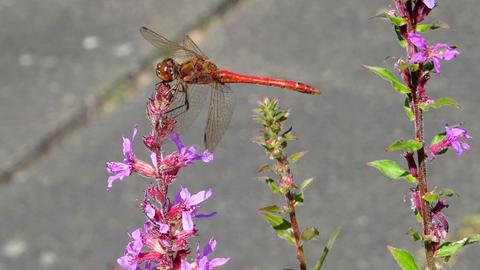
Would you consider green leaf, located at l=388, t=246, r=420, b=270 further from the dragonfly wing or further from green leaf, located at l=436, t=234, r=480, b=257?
the dragonfly wing

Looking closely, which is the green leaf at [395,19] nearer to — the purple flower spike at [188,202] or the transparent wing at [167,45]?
the purple flower spike at [188,202]

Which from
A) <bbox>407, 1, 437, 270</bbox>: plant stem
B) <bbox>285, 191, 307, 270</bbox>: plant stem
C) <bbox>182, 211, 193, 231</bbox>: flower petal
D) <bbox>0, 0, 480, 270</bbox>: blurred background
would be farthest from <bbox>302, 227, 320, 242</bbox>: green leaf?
<bbox>0, 0, 480, 270</bbox>: blurred background

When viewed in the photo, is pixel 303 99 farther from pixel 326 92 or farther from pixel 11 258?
pixel 11 258

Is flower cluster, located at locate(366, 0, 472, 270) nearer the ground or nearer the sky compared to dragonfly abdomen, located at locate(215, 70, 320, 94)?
nearer the ground

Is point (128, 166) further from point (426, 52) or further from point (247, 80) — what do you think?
point (247, 80)

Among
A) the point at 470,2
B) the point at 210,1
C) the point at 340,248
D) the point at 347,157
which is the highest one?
the point at 210,1

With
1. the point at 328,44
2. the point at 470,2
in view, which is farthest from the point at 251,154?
the point at 470,2

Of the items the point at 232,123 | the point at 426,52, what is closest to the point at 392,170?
the point at 426,52
